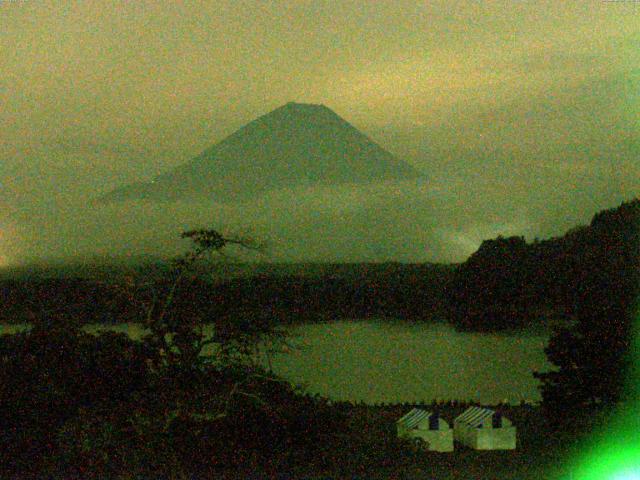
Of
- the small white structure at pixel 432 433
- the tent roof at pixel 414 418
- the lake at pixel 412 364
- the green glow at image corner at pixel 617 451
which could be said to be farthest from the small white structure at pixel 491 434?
the lake at pixel 412 364

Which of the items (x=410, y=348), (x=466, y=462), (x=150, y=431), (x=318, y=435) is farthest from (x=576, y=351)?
(x=410, y=348)

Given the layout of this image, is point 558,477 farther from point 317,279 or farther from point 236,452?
point 317,279

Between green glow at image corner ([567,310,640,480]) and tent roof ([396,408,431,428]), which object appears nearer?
green glow at image corner ([567,310,640,480])

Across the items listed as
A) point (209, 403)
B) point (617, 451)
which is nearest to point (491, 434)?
point (617, 451)

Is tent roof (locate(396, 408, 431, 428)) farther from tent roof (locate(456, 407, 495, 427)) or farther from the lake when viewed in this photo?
the lake

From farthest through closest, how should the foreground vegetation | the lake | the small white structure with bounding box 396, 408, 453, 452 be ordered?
1. the lake
2. the small white structure with bounding box 396, 408, 453, 452
3. the foreground vegetation

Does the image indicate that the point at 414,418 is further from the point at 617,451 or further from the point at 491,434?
the point at 617,451

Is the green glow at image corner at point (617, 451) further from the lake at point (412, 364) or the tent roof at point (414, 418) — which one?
the lake at point (412, 364)

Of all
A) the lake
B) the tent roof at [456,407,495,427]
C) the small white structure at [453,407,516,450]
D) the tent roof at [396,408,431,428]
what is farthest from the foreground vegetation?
the lake
